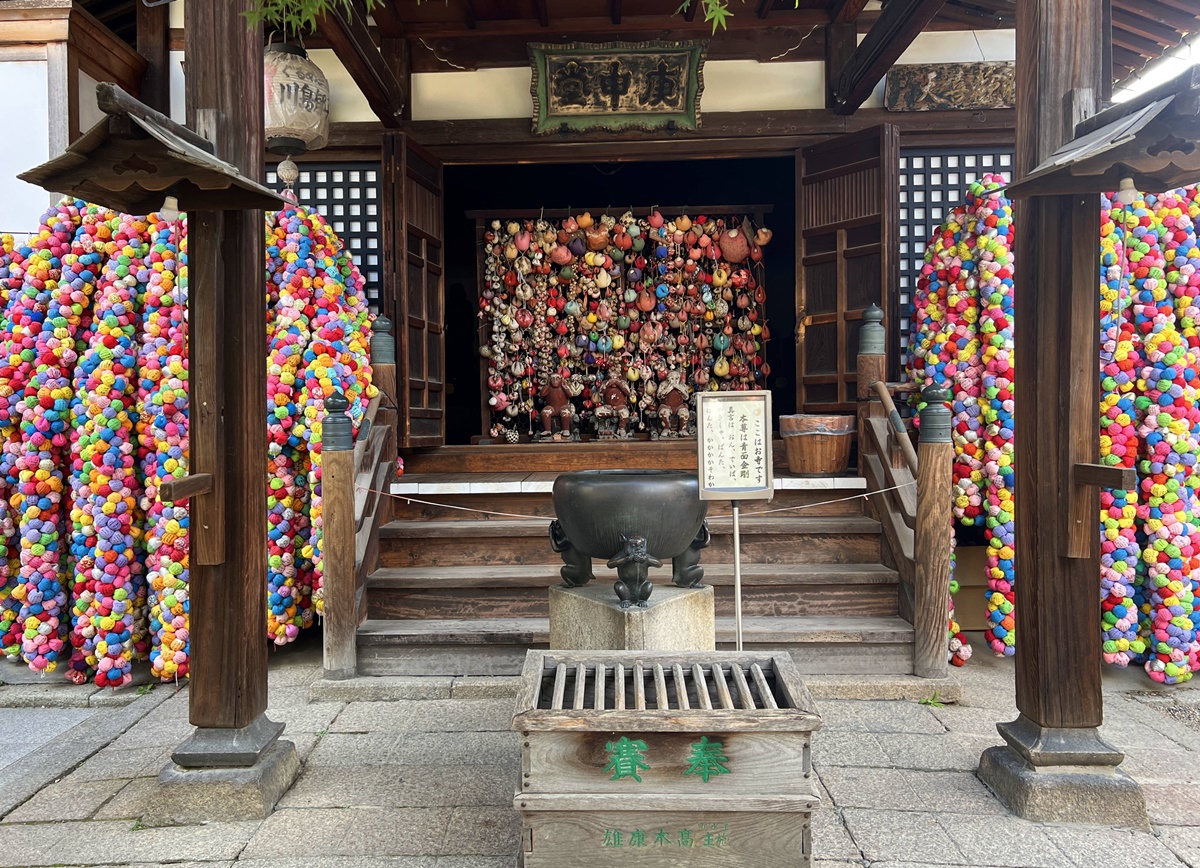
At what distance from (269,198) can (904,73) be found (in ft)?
16.4

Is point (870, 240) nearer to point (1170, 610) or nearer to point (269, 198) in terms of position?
point (1170, 610)

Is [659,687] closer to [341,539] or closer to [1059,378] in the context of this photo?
[1059,378]

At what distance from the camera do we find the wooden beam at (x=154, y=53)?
5.62 meters

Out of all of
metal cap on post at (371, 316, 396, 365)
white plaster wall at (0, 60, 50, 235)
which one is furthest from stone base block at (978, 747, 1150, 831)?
white plaster wall at (0, 60, 50, 235)

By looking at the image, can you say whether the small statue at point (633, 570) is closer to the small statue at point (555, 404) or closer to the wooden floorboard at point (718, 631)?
the wooden floorboard at point (718, 631)

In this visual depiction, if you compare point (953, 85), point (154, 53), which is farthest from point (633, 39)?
point (154, 53)

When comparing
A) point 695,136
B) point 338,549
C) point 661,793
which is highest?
point 695,136

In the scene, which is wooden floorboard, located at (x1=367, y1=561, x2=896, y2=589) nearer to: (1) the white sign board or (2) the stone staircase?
(2) the stone staircase

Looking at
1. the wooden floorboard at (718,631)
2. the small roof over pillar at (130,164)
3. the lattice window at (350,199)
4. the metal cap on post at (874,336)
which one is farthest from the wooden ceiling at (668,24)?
the wooden floorboard at (718,631)

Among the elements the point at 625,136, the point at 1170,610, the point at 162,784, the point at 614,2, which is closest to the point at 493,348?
the point at 625,136

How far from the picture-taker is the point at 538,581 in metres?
4.29

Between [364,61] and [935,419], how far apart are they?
4123mm

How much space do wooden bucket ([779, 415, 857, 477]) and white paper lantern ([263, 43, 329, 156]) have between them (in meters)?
3.73

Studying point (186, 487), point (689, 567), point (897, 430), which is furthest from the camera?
point (897, 430)
